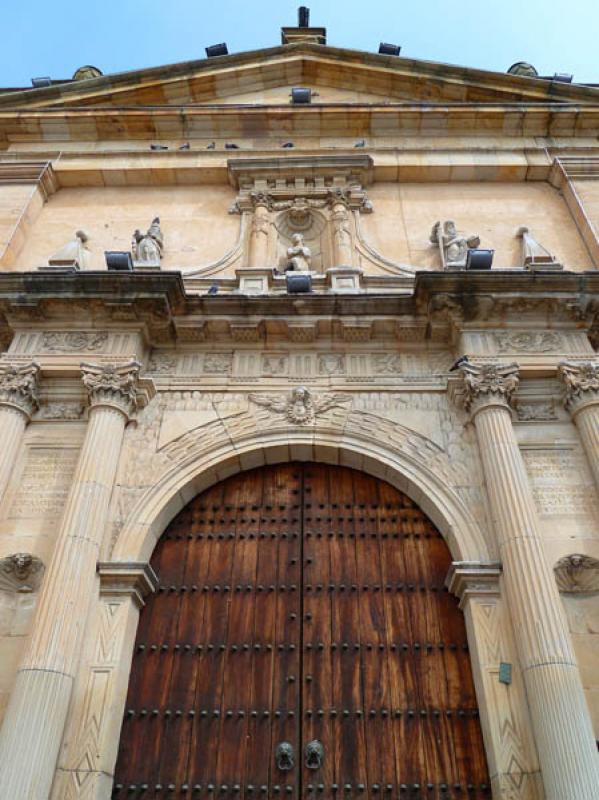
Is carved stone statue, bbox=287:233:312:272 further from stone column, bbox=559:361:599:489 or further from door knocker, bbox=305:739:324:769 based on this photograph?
door knocker, bbox=305:739:324:769

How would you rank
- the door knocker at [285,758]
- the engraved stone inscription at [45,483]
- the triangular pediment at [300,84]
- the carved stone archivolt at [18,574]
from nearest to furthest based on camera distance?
the door knocker at [285,758] < the carved stone archivolt at [18,574] < the engraved stone inscription at [45,483] < the triangular pediment at [300,84]

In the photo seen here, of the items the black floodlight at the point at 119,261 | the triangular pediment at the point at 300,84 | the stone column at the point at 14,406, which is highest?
the triangular pediment at the point at 300,84

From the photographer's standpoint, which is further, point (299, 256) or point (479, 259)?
point (299, 256)

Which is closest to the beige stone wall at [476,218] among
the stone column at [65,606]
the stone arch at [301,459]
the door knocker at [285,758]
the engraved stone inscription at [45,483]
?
the stone arch at [301,459]

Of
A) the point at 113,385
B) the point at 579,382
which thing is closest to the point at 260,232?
the point at 113,385

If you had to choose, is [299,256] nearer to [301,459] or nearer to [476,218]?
[476,218]

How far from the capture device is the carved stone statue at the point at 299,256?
28.4 ft

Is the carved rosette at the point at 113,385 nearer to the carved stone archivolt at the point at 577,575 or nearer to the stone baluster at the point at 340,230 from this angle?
the stone baluster at the point at 340,230

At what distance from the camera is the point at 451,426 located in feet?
23.2

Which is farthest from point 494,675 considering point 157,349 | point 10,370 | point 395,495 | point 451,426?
point 10,370

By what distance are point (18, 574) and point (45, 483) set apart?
1.04 m

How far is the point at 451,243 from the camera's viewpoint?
28.6 ft

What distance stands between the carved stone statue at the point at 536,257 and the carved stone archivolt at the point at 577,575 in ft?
13.0

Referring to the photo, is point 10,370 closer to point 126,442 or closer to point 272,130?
point 126,442
